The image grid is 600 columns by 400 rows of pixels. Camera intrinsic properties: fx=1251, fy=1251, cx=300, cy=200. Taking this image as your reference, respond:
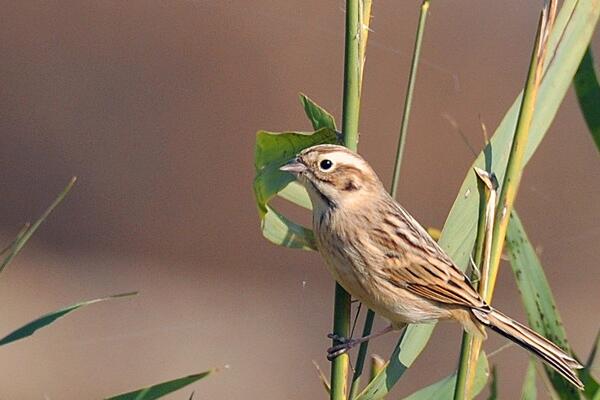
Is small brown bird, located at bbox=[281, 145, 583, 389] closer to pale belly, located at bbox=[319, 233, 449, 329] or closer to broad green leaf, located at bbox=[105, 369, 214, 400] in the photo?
pale belly, located at bbox=[319, 233, 449, 329]

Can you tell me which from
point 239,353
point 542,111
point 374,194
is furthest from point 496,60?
point 542,111

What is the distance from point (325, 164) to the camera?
2229 millimetres

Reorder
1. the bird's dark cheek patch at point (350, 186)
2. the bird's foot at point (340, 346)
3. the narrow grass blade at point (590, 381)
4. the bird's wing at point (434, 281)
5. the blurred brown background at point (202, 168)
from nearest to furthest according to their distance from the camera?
the bird's foot at point (340, 346) → the narrow grass blade at point (590, 381) → the bird's wing at point (434, 281) → the bird's dark cheek patch at point (350, 186) → the blurred brown background at point (202, 168)

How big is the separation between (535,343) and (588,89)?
444 mm

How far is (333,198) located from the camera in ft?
7.93

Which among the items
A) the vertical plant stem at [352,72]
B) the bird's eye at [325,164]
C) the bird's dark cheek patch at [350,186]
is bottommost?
the bird's dark cheek patch at [350,186]

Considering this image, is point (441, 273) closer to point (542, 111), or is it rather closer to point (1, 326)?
point (542, 111)

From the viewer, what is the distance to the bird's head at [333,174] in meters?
2.13

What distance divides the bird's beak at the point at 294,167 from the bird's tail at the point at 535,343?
408 mm

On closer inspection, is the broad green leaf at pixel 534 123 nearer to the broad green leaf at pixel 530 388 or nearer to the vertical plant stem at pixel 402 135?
the vertical plant stem at pixel 402 135

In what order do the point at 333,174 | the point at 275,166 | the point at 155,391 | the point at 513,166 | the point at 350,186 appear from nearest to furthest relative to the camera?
1. the point at 513,166
2. the point at 155,391
3. the point at 275,166
4. the point at 333,174
5. the point at 350,186

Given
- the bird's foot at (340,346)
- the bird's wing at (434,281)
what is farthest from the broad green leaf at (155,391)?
the bird's wing at (434,281)

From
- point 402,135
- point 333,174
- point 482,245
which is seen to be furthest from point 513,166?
point 333,174

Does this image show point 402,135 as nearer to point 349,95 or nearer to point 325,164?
point 349,95
